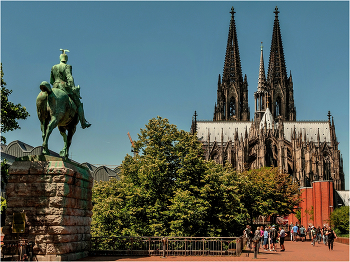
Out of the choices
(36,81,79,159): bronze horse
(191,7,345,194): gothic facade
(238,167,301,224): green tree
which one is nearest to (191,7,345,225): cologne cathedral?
(191,7,345,194): gothic facade

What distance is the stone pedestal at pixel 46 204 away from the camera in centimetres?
1251

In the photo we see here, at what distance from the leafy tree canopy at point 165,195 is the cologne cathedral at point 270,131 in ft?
152

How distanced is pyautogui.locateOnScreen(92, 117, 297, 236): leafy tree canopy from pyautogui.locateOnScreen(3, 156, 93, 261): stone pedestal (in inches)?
372

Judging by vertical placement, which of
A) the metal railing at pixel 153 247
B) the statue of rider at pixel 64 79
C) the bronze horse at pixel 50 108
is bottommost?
the metal railing at pixel 153 247

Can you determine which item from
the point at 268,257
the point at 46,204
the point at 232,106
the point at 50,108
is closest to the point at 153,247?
the point at 268,257

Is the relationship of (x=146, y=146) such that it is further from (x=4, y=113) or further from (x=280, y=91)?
(x=280, y=91)

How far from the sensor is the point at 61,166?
13.0 m

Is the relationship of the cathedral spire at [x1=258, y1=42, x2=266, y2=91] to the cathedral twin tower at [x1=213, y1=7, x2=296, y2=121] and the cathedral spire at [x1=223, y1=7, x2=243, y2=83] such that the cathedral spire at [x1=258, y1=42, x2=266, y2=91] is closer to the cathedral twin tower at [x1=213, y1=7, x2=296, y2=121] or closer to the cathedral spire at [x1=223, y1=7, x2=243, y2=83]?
the cathedral twin tower at [x1=213, y1=7, x2=296, y2=121]

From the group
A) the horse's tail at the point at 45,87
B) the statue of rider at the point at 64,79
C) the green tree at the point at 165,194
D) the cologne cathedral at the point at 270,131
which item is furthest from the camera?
the cologne cathedral at the point at 270,131

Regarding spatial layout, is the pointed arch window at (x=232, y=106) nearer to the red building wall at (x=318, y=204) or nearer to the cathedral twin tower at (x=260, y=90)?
the cathedral twin tower at (x=260, y=90)

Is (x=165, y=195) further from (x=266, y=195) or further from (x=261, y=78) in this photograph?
(x=261, y=78)

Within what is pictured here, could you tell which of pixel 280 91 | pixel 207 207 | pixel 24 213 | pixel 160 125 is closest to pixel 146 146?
pixel 160 125

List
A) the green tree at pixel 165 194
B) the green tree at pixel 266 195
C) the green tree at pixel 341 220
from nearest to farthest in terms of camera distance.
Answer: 1. the green tree at pixel 165 194
2. the green tree at pixel 266 195
3. the green tree at pixel 341 220

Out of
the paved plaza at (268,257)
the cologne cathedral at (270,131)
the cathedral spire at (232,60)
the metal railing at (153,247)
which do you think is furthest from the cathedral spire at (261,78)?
the metal railing at (153,247)
